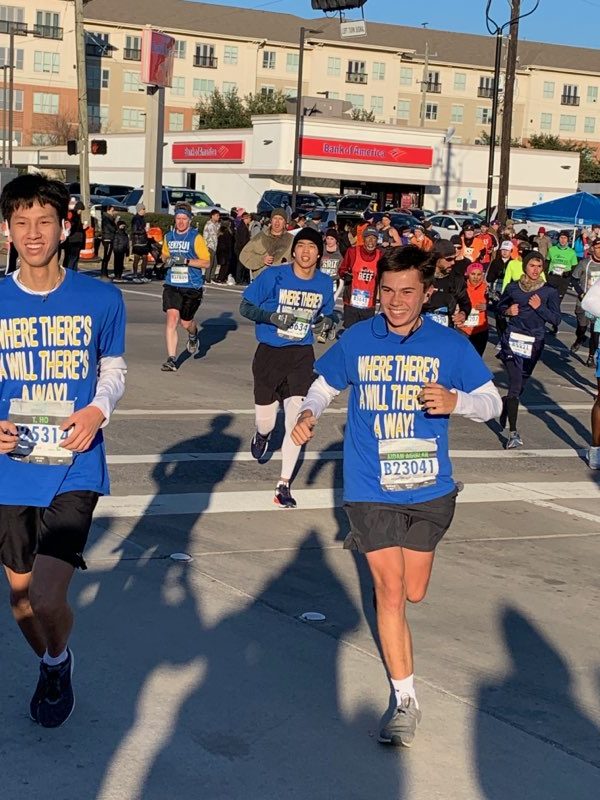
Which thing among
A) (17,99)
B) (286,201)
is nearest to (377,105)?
(17,99)

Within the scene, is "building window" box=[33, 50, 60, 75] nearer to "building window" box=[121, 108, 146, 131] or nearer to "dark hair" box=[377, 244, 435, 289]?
"building window" box=[121, 108, 146, 131]

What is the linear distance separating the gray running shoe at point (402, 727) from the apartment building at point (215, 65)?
8524cm

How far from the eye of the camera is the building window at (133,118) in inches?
3595

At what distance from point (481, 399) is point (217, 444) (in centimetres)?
617

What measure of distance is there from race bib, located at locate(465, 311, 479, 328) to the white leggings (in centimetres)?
500

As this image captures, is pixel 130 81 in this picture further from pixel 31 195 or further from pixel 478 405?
pixel 31 195

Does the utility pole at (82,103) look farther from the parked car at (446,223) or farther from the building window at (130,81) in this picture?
the building window at (130,81)

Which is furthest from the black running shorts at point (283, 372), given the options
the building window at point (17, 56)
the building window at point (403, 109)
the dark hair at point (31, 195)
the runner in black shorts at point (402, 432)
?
the building window at point (403, 109)

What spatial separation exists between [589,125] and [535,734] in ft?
325

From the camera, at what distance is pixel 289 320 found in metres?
9.30

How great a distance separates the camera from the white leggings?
28.8ft

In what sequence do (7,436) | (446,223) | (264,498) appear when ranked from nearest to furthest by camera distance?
(7,436) → (264,498) → (446,223)

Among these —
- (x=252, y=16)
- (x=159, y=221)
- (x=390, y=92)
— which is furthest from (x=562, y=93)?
(x=159, y=221)

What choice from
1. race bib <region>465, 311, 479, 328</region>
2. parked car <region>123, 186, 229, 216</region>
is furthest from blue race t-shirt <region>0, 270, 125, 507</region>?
parked car <region>123, 186, 229, 216</region>
